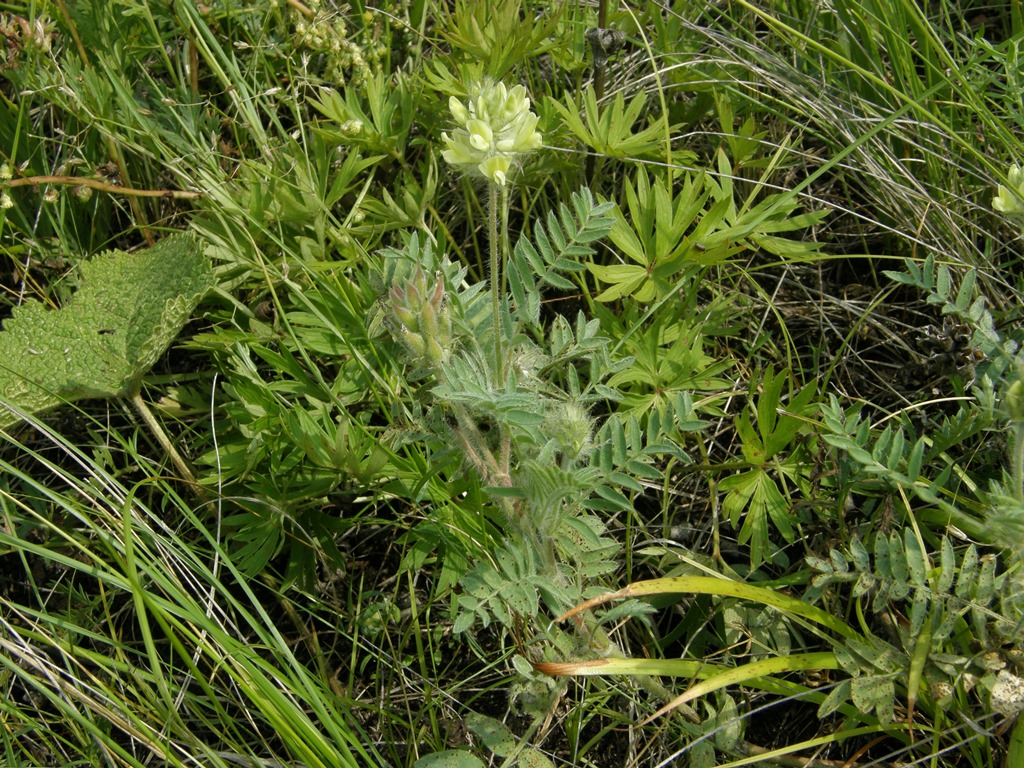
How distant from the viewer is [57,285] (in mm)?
2604

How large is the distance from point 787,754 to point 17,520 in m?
1.91

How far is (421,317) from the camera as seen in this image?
5.05 feet

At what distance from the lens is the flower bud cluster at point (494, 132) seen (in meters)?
1.45

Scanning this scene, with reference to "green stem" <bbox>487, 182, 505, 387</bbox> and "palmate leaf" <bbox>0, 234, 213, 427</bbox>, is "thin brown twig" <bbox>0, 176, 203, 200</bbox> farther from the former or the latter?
"green stem" <bbox>487, 182, 505, 387</bbox>

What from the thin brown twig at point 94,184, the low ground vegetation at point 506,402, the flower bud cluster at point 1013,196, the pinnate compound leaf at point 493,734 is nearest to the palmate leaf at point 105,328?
the low ground vegetation at point 506,402

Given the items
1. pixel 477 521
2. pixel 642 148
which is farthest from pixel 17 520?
pixel 642 148

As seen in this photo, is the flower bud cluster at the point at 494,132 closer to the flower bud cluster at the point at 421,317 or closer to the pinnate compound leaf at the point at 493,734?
the flower bud cluster at the point at 421,317

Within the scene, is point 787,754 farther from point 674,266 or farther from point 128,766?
point 128,766

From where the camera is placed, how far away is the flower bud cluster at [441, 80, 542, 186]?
4.77 feet

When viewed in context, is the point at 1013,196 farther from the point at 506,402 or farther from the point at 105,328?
the point at 105,328

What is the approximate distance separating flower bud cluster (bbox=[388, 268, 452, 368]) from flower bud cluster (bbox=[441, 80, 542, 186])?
0.21 meters

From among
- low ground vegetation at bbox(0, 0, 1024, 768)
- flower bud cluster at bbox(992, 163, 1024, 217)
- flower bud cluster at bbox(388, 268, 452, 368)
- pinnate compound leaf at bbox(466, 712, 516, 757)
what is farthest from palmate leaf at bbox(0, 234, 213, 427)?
flower bud cluster at bbox(992, 163, 1024, 217)

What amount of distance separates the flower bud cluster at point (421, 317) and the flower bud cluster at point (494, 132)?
0.69 ft

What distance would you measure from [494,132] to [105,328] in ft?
4.46
